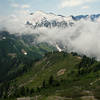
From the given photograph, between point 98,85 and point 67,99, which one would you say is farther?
point 98,85

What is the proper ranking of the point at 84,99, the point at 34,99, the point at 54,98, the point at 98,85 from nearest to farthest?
the point at 84,99
the point at 54,98
the point at 34,99
the point at 98,85

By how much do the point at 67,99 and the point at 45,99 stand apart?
1790 centimetres

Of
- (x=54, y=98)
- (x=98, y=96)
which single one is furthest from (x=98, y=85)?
(x=54, y=98)

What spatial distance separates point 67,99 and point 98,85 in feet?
208

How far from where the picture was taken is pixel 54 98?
15150cm

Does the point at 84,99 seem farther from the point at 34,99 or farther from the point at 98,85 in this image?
the point at 98,85

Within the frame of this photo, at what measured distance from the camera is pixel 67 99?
481 ft

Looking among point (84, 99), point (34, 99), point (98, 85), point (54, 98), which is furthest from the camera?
point (98, 85)

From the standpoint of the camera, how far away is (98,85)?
199250 mm

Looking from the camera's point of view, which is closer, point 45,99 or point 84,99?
point 84,99

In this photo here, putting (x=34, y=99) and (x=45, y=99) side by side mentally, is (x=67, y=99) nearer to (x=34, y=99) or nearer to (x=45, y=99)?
(x=45, y=99)

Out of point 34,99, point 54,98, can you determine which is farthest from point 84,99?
point 34,99

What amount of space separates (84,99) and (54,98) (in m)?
23.2

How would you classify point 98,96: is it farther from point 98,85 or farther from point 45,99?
point 98,85
